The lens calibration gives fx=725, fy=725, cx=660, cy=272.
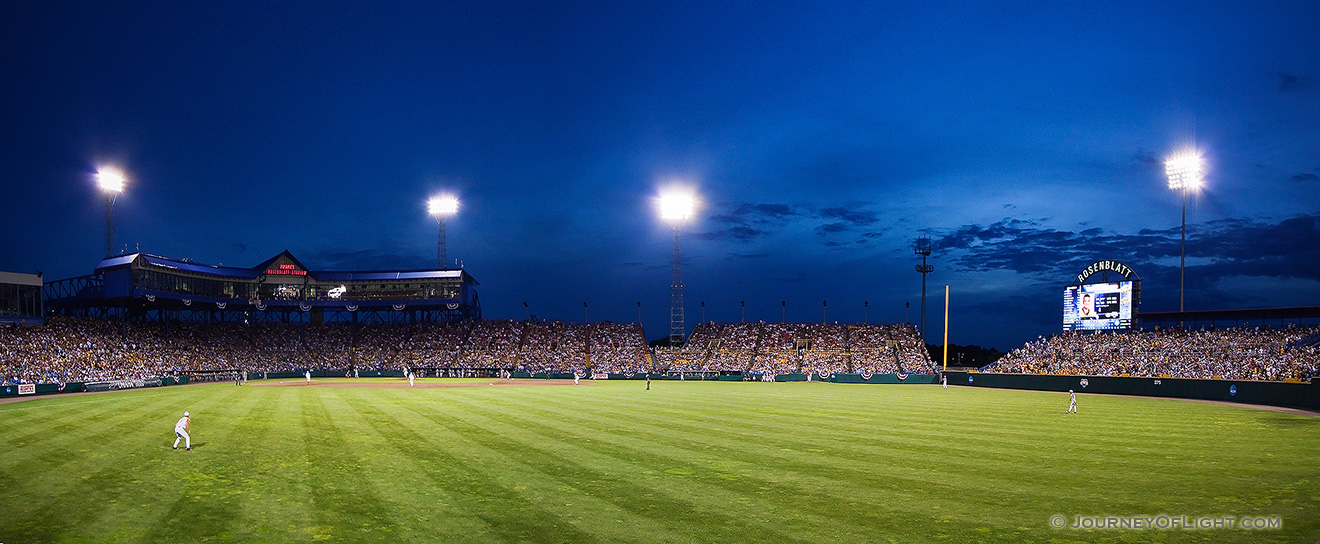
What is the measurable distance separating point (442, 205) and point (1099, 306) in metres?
64.7

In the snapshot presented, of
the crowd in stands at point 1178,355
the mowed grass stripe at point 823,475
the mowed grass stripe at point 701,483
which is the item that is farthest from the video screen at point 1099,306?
the mowed grass stripe at point 701,483

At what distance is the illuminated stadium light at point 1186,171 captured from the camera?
169 ft

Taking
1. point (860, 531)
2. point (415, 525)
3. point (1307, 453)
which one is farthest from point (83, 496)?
point (1307, 453)

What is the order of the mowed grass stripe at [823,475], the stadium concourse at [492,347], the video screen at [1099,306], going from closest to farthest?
the mowed grass stripe at [823,475] → the video screen at [1099,306] → the stadium concourse at [492,347]

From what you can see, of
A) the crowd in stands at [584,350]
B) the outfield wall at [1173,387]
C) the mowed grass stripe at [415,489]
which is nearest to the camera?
the mowed grass stripe at [415,489]

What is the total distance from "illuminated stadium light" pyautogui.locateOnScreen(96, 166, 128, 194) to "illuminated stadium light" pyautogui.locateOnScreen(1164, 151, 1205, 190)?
273 ft

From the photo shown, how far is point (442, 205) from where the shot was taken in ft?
266

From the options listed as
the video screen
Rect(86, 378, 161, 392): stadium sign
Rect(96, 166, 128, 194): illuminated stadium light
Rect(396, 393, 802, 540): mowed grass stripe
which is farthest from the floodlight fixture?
Rect(396, 393, 802, 540): mowed grass stripe

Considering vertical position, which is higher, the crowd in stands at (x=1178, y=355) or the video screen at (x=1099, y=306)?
the video screen at (x=1099, y=306)

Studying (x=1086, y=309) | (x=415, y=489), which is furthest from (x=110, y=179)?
(x=1086, y=309)

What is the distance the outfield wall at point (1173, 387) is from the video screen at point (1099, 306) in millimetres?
9865

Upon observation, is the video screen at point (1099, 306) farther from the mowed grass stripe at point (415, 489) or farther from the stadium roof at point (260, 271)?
the stadium roof at point (260, 271)

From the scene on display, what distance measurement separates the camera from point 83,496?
13.6 meters

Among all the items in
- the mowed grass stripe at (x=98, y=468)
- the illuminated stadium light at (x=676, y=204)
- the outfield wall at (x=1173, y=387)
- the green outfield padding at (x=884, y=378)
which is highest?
the illuminated stadium light at (x=676, y=204)
